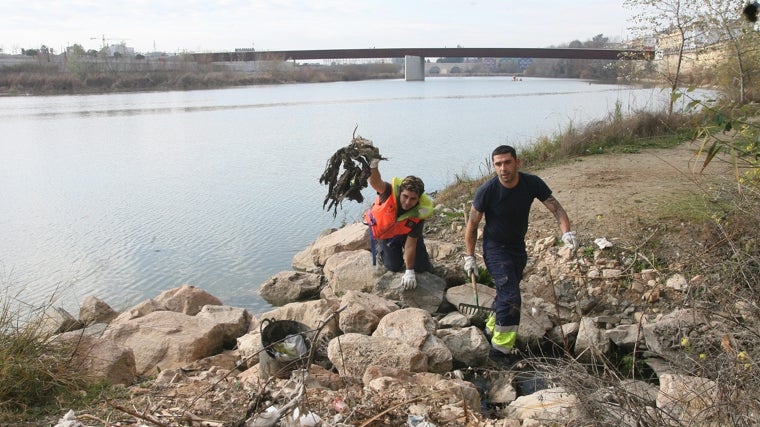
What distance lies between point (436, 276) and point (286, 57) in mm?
63371

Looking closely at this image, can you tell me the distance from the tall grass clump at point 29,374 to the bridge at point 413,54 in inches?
1722

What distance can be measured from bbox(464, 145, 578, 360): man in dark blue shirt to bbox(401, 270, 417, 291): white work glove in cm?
89

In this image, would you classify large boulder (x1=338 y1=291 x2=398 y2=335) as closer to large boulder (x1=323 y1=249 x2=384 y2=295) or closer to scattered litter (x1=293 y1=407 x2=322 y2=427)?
large boulder (x1=323 y1=249 x2=384 y2=295)

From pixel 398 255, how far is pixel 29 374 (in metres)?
3.58

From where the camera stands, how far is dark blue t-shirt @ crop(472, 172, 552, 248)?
17.3 ft

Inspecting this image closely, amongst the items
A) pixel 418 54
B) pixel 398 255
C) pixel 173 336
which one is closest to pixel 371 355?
pixel 173 336

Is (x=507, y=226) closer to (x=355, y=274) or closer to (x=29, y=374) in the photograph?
(x=355, y=274)

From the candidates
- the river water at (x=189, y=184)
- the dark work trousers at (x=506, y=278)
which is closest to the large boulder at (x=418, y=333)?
the dark work trousers at (x=506, y=278)

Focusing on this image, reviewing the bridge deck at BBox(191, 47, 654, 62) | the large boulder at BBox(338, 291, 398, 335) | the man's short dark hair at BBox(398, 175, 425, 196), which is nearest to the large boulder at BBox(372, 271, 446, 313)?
the large boulder at BBox(338, 291, 398, 335)

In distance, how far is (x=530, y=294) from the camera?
6301 millimetres

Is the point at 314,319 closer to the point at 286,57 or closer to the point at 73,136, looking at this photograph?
the point at 73,136

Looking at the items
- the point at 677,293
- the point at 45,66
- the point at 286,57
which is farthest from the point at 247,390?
the point at 286,57

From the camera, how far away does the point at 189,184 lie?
14.0 m

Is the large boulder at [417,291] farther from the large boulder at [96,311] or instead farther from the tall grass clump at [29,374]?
the tall grass clump at [29,374]
